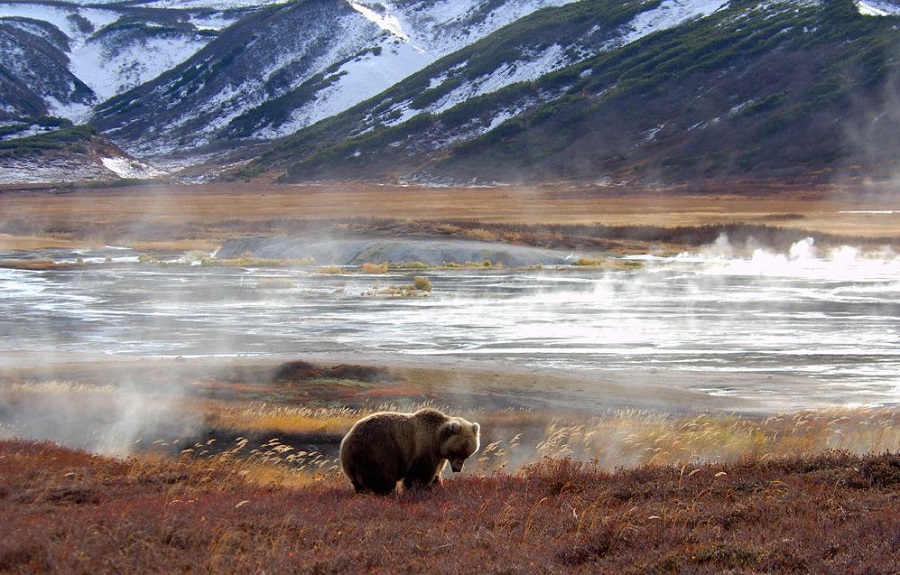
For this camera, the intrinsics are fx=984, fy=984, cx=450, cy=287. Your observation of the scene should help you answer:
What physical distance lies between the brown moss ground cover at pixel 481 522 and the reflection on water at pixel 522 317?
13339 mm

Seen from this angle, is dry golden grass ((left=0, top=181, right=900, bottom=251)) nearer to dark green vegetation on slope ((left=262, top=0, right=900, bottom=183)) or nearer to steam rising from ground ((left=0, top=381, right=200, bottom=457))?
dark green vegetation on slope ((left=262, top=0, right=900, bottom=183))

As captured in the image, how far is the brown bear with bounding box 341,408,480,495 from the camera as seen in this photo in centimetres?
1048

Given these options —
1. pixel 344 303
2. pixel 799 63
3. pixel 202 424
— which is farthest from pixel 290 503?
pixel 799 63

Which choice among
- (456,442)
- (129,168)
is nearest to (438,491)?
(456,442)

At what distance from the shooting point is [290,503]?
1018cm

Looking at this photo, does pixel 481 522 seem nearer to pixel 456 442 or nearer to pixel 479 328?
pixel 456 442

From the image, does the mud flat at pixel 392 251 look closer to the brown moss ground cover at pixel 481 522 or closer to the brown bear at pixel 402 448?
the brown moss ground cover at pixel 481 522

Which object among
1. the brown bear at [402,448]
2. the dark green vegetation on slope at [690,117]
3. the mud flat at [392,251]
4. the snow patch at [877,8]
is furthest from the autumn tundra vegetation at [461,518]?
the snow patch at [877,8]

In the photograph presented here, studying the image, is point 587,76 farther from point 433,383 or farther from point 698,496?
point 698,496

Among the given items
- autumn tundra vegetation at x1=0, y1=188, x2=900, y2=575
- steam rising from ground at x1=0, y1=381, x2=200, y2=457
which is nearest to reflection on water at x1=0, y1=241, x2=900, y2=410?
autumn tundra vegetation at x1=0, y1=188, x2=900, y2=575

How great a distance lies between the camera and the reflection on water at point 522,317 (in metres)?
29.0

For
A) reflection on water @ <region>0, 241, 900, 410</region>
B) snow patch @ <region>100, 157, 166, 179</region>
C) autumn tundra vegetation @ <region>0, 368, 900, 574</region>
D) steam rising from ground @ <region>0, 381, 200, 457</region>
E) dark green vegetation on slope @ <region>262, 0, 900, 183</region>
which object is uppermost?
autumn tundra vegetation @ <region>0, 368, 900, 574</region>

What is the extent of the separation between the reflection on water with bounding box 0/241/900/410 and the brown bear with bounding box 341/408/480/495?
1462cm

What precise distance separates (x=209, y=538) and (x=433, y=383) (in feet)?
51.8
